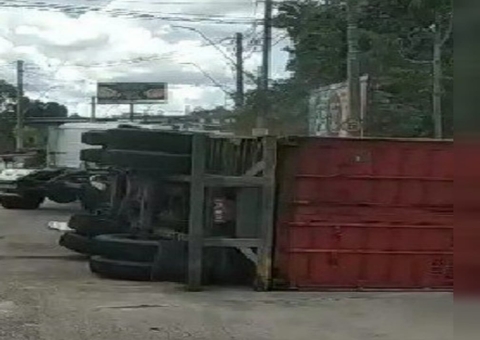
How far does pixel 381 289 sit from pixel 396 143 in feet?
5.84

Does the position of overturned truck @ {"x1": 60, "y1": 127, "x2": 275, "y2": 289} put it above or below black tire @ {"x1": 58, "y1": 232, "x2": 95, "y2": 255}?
above

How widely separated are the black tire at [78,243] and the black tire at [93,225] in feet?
0.32

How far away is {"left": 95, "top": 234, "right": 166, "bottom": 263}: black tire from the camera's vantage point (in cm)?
1109

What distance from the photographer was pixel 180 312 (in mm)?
8859

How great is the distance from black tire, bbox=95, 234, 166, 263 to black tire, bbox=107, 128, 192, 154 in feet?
3.88

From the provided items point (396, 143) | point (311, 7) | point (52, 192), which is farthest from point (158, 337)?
point (311, 7)

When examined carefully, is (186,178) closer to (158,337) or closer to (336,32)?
Answer: (158,337)

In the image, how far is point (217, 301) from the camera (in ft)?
32.0

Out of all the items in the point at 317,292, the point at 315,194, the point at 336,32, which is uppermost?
the point at 336,32

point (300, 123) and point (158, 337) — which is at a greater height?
point (300, 123)

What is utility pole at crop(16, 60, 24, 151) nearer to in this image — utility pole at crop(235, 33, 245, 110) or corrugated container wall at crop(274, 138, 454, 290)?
utility pole at crop(235, 33, 245, 110)

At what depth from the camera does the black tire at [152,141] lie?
429 inches

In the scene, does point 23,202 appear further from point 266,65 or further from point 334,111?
point 334,111

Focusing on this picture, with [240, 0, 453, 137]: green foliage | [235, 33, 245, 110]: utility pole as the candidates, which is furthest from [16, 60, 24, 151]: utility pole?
[240, 0, 453, 137]: green foliage
